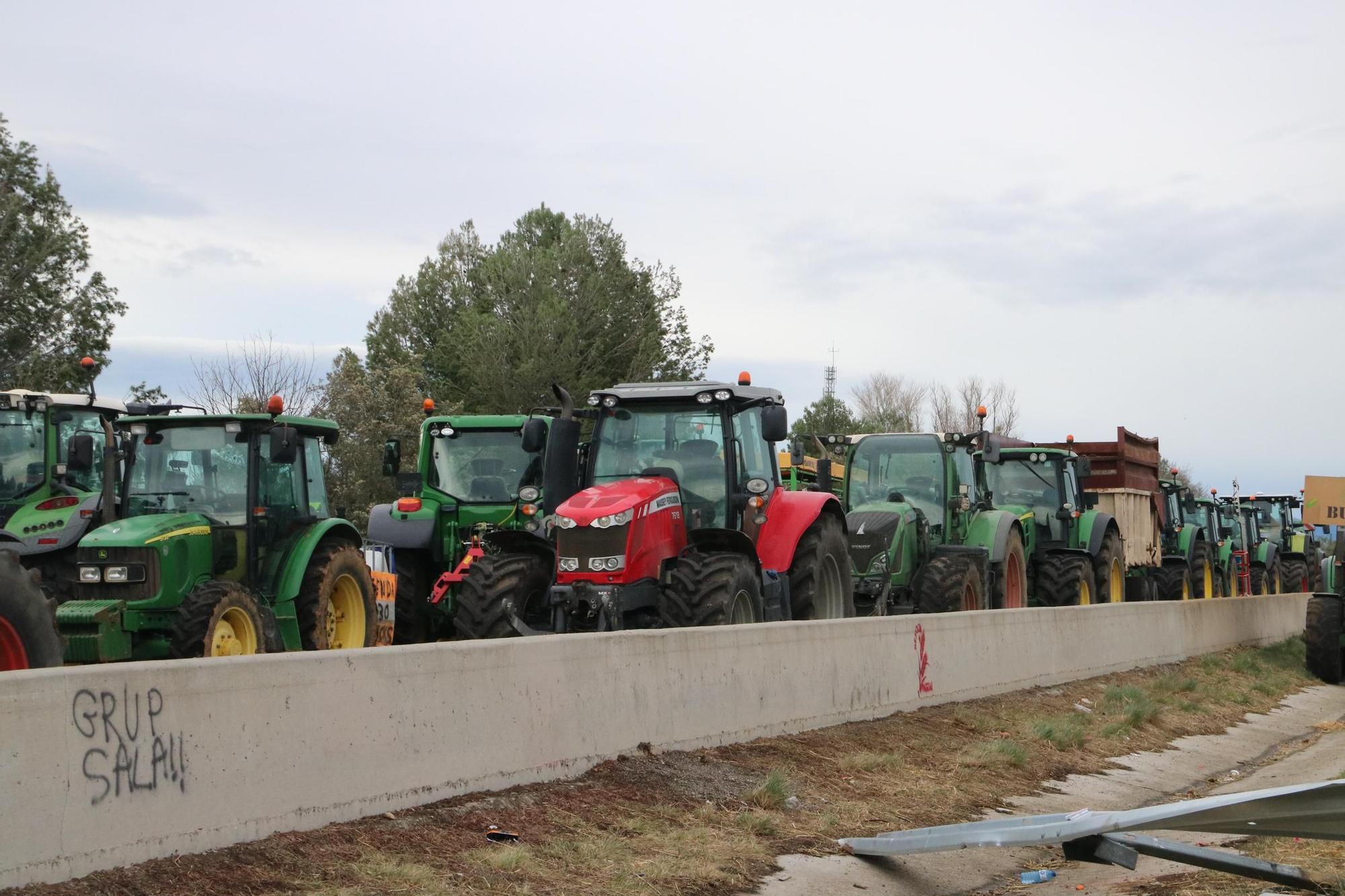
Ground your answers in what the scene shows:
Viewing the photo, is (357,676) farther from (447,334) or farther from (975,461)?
(447,334)

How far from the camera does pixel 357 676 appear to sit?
23.2ft

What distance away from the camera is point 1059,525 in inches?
909

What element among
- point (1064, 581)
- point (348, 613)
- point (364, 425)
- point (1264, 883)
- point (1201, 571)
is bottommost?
point (1264, 883)

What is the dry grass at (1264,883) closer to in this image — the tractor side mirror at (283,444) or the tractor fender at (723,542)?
A: the tractor fender at (723,542)

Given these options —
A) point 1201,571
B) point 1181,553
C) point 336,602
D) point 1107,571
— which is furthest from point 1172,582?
point 336,602

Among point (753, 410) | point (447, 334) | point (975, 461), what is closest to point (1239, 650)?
point (975, 461)

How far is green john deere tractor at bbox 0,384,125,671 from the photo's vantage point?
1243cm

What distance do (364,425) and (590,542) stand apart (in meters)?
29.0

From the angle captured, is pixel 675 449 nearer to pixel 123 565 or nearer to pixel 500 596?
pixel 500 596

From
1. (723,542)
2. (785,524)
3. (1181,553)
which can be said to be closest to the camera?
(723,542)

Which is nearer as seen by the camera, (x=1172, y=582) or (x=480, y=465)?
(x=480, y=465)

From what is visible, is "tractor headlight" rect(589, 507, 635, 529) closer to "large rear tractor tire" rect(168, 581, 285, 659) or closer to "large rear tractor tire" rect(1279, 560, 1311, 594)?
"large rear tractor tire" rect(168, 581, 285, 659)

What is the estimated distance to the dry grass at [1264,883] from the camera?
7391 millimetres

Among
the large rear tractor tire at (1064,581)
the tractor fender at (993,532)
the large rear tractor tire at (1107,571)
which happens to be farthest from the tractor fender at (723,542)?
the large rear tractor tire at (1107,571)
